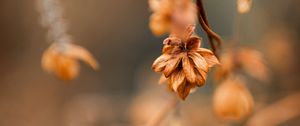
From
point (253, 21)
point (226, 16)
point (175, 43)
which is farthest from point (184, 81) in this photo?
point (226, 16)

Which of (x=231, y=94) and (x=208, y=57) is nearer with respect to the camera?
(x=208, y=57)

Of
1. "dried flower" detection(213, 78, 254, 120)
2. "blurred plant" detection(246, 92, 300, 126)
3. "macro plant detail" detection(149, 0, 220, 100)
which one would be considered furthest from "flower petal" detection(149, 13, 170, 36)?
"blurred plant" detection(246, 92, 300, 126)

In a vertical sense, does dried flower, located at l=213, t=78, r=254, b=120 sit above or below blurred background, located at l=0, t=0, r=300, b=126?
below

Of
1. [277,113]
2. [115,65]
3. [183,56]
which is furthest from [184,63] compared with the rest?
[115,65]

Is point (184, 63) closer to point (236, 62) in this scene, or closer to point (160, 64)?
point (160, 64)

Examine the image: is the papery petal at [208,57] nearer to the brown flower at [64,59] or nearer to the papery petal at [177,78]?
the papery petal at [177,78]

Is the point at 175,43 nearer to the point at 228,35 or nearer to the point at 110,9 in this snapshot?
the point at 228,35

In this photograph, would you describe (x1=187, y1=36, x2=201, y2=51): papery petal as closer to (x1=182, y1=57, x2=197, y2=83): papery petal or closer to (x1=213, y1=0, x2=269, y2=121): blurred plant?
(x1=182, y1=57, x2=197, y2=83): papery petal
